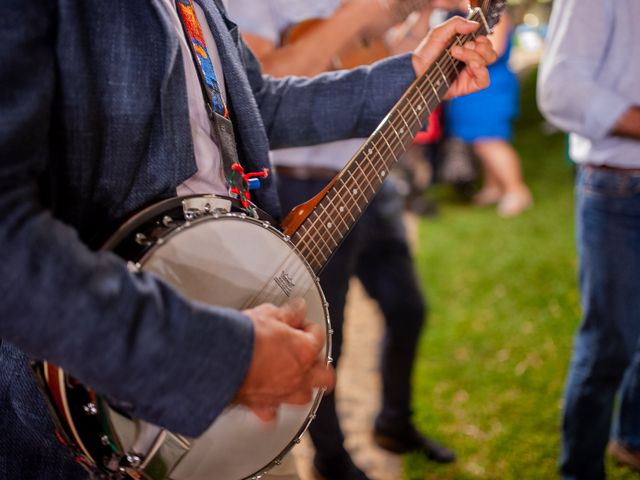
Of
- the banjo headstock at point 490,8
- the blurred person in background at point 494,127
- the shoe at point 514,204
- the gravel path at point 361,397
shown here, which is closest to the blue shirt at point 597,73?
the banjo headstock at point 490,8

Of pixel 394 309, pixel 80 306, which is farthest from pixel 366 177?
pixel 394 309

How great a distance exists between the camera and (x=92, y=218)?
3.27 ft

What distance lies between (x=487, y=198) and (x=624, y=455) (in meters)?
3.81

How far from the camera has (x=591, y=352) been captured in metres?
1.97

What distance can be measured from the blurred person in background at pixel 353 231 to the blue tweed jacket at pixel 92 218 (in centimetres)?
66

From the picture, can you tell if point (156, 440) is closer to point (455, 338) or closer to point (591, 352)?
point (591, 352)

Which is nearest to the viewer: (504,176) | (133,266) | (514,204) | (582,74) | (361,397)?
(133,266)

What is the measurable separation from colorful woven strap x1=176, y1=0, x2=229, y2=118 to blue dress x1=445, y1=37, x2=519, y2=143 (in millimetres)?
5168

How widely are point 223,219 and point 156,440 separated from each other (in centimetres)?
38

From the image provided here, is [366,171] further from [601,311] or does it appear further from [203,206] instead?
[601,311]

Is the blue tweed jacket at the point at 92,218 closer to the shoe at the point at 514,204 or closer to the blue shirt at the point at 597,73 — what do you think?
the blue shirt at the point at 597,73

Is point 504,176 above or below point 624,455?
below

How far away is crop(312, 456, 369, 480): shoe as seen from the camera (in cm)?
184

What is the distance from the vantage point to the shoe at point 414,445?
246 centimetres
